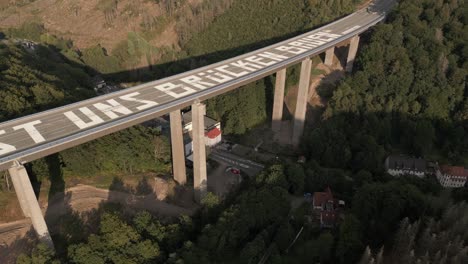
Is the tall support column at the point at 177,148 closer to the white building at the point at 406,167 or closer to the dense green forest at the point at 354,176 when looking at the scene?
the dense green forest at the point at 354,176

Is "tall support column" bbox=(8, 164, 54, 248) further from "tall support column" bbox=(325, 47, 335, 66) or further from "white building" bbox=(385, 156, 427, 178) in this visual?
"tall support column" bbox=(325, 47, 335, 66)

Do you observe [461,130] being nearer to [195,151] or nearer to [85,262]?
[195,151]

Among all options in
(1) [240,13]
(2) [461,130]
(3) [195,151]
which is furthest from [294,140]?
(1) [240,13]

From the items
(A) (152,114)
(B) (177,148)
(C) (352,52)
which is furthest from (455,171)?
(A) (152,114)

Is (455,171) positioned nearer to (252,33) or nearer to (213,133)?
(213,133)

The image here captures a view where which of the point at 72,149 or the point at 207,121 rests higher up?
the point at 72,149

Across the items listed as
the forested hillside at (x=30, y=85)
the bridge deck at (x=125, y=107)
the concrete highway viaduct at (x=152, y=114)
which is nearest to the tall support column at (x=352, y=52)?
the concrete highway viaduct at (x=152, y=114)

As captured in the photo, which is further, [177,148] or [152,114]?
[177,148]
